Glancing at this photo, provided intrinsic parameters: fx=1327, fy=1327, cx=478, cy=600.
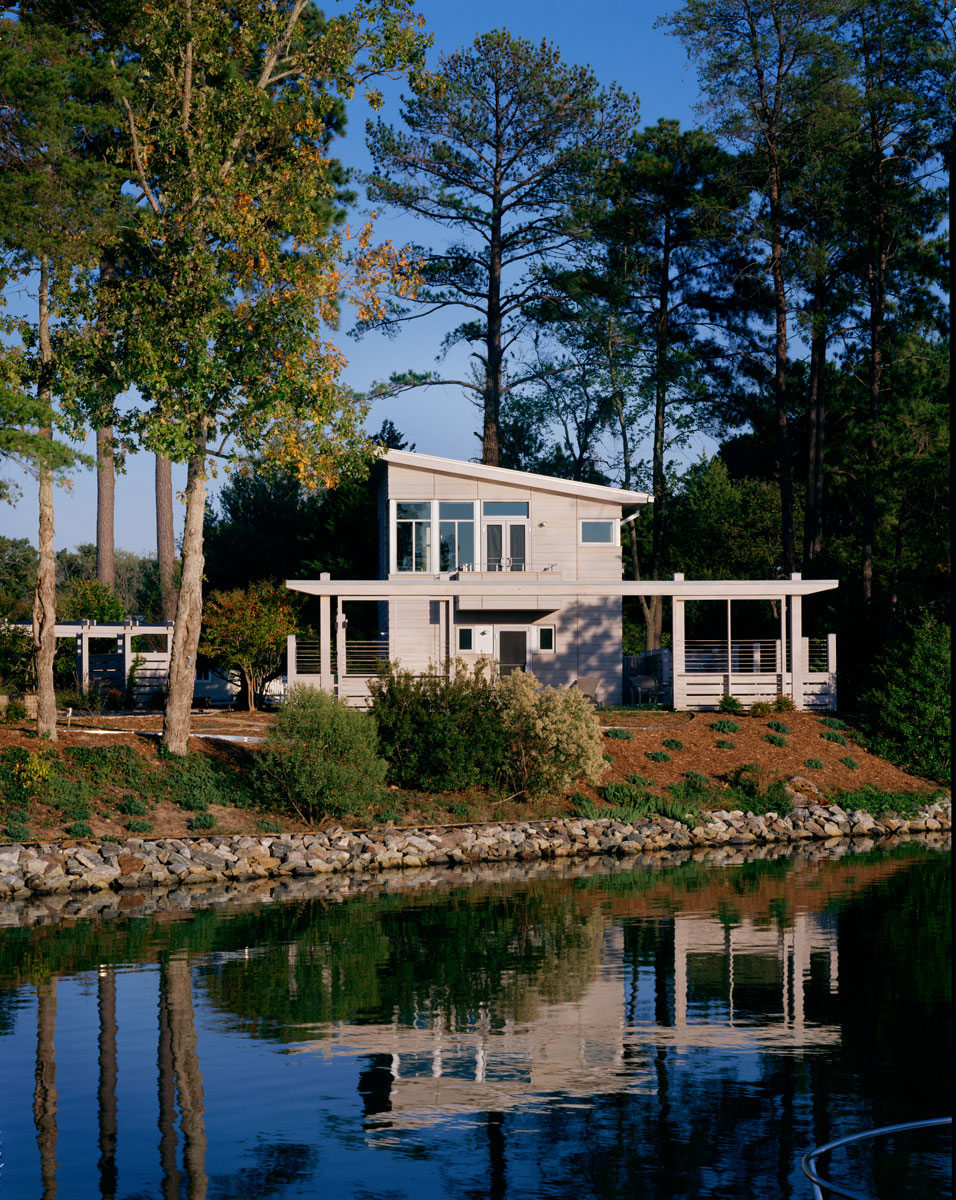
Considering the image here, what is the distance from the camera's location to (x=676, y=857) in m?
24.2

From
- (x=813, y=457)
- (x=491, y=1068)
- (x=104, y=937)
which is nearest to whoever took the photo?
(x=491, y=1068)

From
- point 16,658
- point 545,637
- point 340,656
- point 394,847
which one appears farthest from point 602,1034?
point 545,637

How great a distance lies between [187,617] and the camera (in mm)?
25938

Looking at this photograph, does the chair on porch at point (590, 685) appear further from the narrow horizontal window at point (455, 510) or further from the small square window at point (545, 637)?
the narrow horizontal window at point (455, 510)

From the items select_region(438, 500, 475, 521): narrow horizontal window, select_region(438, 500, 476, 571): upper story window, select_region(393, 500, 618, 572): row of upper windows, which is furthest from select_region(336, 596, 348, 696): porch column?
select_region(438, 500, 475, 521): narrow horizontal window

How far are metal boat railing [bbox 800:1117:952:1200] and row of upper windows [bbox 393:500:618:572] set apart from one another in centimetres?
2937

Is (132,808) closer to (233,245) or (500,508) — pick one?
(233,245)

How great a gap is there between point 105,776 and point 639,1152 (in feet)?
57.7

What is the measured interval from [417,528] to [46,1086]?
28580 millimetres

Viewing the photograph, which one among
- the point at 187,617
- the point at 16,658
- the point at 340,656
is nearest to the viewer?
the point at 187,617

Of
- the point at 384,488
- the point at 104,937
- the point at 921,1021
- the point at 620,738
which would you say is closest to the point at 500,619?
the point at 384,488

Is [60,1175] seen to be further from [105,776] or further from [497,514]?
[497,514]

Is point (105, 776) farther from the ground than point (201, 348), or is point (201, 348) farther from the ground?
point (201, 348)

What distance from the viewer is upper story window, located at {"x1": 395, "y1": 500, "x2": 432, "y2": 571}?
1483 inches
